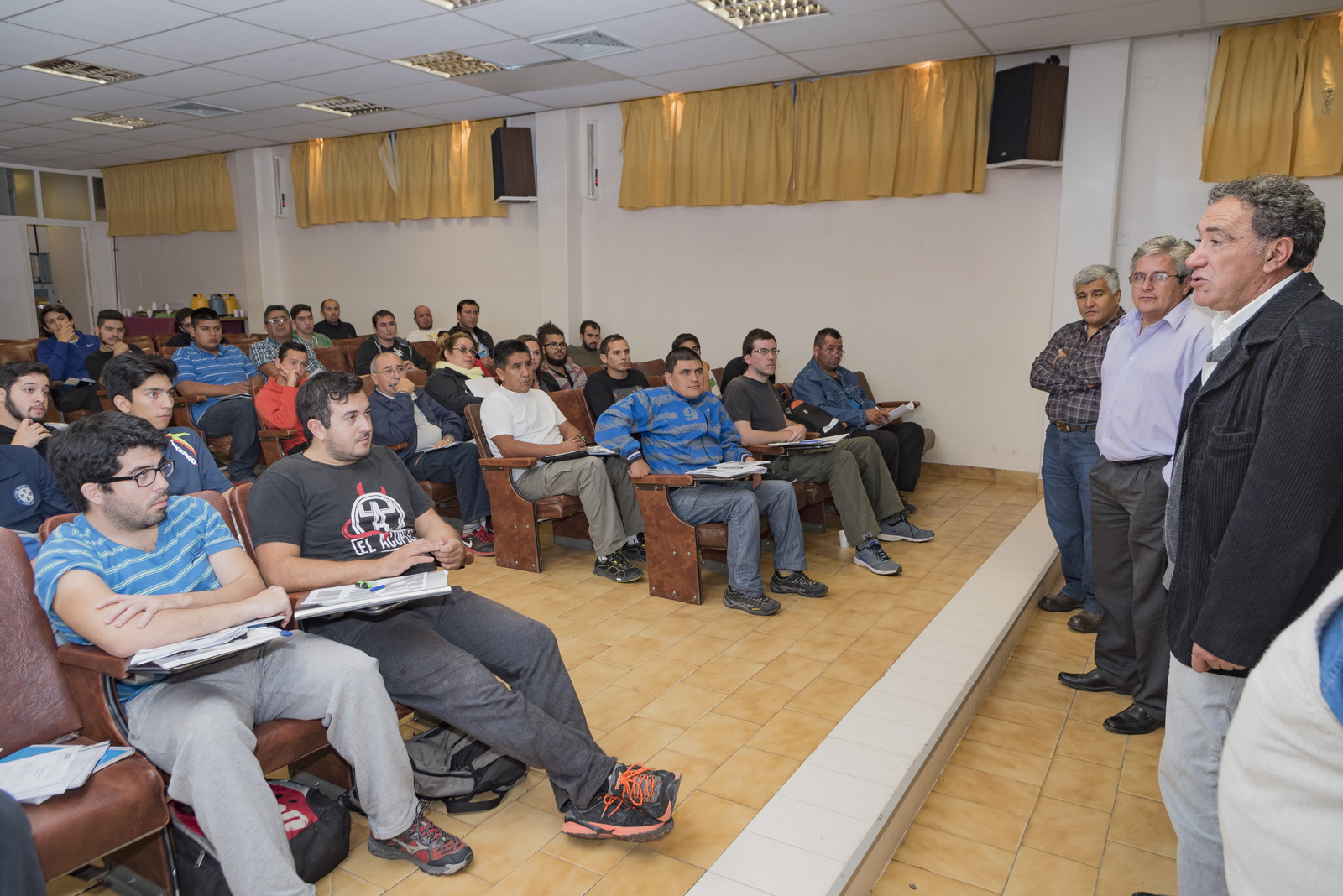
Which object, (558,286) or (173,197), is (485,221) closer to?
(558,286)

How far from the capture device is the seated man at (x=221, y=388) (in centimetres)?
500

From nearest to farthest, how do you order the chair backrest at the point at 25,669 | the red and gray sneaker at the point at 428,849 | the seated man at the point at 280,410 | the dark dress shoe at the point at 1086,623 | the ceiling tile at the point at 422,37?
the chair backrest at the point at 25,669, the red and gray sneaker at the point at 428,849, the dark dress shoe at the point at 1086,623, the seated man at the point at 280,410, the ceiling tile at the point at 422,37

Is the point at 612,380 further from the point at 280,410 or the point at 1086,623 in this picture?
the point at 1086,623

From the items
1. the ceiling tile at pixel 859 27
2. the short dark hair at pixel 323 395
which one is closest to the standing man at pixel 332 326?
the ceiling tile at pixel 859 27

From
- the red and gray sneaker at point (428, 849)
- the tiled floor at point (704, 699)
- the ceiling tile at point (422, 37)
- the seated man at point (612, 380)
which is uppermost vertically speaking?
the ceiling tile at point (422, 37)

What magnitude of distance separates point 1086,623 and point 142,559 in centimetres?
338

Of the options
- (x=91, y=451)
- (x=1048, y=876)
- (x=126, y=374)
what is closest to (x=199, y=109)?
(x=126, y=374)

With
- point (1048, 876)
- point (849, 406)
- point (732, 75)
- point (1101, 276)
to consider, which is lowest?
point (1048, 876)

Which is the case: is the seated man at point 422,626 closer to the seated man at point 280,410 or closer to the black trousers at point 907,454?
the seated man at point 280,410

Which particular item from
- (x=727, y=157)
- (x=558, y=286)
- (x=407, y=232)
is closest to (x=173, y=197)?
Result: (x=407, y=232)

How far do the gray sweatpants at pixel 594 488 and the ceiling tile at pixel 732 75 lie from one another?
3.30m

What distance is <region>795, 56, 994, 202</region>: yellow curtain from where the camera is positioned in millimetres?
5648

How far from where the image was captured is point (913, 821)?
2229 mm

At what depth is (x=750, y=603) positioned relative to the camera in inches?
140
